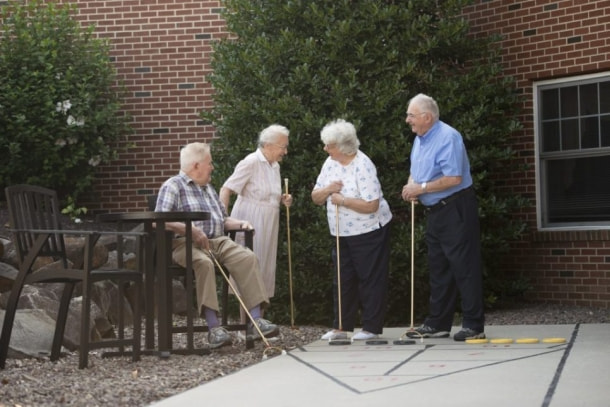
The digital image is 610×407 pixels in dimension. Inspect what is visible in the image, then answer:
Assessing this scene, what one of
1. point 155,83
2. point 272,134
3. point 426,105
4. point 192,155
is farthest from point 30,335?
point 155,83

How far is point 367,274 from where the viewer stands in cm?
795

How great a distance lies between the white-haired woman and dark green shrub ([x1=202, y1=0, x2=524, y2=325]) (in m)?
1.93

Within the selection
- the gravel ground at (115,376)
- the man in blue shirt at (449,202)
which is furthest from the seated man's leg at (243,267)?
the man in blue shirt at (449,202)

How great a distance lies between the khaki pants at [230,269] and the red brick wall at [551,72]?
439 cm

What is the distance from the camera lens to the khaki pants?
7621mm

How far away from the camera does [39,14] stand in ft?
41.7

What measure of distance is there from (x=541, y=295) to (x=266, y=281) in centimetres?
412

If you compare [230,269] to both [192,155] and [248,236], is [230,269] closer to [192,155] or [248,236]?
[248,236]

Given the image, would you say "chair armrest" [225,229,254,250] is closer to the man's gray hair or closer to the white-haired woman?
the white-haired woman

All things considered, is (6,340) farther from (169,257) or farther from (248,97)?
(248,97)

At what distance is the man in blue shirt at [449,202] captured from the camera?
25.4ft

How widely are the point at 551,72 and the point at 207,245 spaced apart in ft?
17.1

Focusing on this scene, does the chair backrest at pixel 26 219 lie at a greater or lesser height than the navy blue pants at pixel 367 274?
greater

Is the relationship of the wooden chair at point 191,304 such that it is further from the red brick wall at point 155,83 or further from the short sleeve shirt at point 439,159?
the red brick wall at point 155,83
